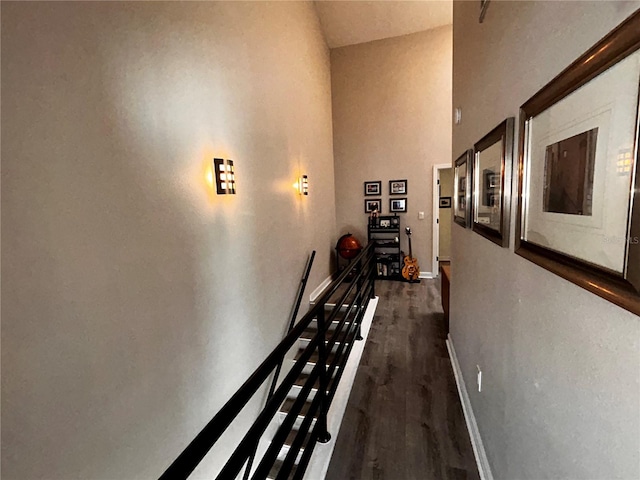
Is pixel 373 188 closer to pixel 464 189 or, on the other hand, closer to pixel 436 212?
pixel 436 212

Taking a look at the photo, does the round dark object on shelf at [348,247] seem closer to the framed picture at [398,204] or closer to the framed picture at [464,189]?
the framed picture at [398,204]

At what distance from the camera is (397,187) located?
5453mm

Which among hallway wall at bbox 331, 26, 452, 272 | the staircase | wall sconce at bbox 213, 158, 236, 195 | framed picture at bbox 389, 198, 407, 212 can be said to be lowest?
the staircase

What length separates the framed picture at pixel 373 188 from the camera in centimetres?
554

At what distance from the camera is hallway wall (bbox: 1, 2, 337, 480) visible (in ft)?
3.36

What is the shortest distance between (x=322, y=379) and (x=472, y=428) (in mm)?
1013

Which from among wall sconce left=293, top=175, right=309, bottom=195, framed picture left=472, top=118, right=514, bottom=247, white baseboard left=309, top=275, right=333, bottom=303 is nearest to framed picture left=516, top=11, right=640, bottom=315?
framed picture left=472, top=118, right=514, bottom=247

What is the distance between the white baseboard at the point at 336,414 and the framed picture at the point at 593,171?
173 centimetres

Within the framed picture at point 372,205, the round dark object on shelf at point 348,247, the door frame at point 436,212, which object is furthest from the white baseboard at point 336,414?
the framed picture at point 372,205

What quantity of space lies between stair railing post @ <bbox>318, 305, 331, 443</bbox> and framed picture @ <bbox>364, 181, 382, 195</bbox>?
4.11m

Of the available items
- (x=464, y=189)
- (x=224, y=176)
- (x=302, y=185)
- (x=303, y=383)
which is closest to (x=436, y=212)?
(x=302, y=185)

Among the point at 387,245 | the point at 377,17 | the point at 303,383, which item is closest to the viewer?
the point at 303,383

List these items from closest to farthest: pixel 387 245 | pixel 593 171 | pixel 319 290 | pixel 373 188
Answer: pixel 593 171
pixel 319 290
pixel 387 245
pixel 373 188

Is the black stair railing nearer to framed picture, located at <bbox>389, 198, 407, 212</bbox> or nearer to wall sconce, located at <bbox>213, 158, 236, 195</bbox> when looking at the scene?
wall sconce, located at <bbox>213, 158, 236, 195</bbox>
